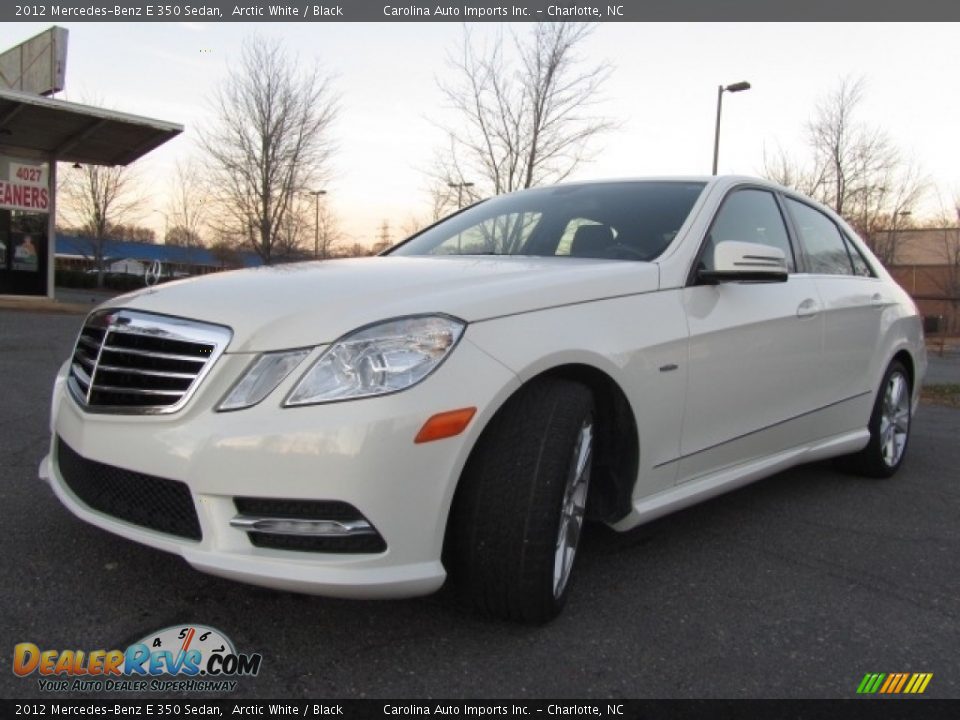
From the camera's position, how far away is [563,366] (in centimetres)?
250

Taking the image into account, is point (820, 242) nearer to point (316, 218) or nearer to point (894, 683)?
point (894, 683)

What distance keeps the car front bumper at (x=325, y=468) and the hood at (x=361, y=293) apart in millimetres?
138

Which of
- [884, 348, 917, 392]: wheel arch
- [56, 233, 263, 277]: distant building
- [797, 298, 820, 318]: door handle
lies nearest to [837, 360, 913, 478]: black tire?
[884, 348, 917, 392]: wheel arch

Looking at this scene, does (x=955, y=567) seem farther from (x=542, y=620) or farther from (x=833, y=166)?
(x=833, y=166)

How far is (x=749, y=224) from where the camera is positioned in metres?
3.70

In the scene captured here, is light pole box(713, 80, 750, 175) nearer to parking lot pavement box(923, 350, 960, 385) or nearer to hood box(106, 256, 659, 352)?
parking lot pavement box(923, 350, 960, 385)

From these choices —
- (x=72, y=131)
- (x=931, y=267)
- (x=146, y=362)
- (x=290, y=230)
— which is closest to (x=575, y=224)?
(x=146, y=362)

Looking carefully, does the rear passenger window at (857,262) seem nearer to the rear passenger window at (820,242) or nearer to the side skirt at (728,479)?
the rear passenger window at (820,242)

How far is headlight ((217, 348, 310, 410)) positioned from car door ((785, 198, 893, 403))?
2764mm

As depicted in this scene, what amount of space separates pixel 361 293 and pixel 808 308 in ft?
7.68

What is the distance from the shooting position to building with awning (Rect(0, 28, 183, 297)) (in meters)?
16.3

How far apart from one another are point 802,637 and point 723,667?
1.31 feet
